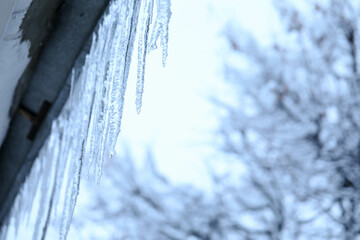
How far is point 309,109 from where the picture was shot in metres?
2.60

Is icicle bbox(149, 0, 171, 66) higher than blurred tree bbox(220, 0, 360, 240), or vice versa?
blurred tree bbox(220, 0, 360, 240)

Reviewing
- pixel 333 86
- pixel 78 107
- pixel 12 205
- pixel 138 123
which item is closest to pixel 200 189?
pixel 138 123

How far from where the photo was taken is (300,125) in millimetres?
2619

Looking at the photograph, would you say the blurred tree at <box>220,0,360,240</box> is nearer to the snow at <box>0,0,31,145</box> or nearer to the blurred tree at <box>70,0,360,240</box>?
the blurred tree at <box>70,0,360,240</box>

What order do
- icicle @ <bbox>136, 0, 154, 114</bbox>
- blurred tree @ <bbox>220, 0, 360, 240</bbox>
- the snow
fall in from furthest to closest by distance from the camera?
blurred tree @ <bbox>220, 0, 360, 240</bbox> → icicle @ <bbox>136, 0, 154, 114</bbox> → the snow

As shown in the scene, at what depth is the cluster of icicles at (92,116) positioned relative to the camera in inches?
33.5

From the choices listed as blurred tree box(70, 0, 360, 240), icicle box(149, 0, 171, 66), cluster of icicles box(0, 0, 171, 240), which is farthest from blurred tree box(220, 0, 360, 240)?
icicle box(149, 0, 171, 66)

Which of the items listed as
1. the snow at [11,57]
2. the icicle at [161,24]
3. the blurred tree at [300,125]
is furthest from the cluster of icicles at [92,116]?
the blurred tree at [300,125]

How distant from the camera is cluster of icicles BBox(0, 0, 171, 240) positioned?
2.79ft

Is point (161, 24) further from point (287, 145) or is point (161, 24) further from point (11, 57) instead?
point (287, 145)

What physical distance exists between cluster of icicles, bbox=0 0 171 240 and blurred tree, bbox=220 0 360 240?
168 centimetres

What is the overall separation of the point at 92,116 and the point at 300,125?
1.85 metres

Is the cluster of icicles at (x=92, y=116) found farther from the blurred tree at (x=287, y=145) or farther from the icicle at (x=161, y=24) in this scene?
the blurred tree at (x=287, y=145)

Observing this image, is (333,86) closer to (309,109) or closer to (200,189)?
(309,109)
